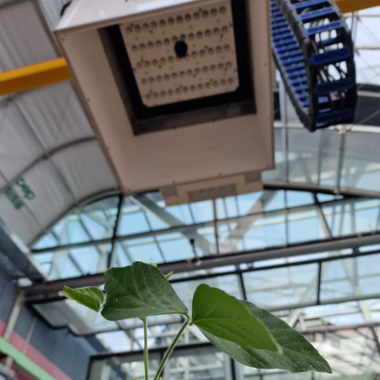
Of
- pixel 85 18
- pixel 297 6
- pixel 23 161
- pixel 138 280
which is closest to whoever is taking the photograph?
pixel 138 280

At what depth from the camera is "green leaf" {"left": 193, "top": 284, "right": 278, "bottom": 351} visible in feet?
1.18

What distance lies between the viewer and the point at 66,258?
686 centimetres

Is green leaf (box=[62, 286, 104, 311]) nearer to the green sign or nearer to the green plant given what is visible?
the green plant

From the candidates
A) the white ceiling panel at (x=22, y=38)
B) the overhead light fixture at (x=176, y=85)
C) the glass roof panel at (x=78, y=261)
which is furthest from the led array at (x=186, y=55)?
the glass roof panel at (x=78, y=261)

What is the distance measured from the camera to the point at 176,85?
2172 millimetres

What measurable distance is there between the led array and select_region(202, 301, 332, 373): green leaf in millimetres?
1732

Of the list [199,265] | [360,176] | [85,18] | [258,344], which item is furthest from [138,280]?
[360,176]

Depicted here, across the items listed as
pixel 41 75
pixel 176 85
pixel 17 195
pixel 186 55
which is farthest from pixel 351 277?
pixel 17 195

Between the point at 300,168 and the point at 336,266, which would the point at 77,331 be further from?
the point at 300,168

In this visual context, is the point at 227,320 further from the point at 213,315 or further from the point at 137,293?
the point at 137,293

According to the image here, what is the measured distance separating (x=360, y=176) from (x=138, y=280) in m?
7.47

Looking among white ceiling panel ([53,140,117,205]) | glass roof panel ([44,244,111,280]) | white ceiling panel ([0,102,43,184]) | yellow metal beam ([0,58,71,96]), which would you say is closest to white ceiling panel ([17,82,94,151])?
white ceiling panel ([0,102,43,184])

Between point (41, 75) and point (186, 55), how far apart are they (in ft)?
Answer: 6.41

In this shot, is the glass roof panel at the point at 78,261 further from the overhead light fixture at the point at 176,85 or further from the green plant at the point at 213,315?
the green plant at the point at 213,315
